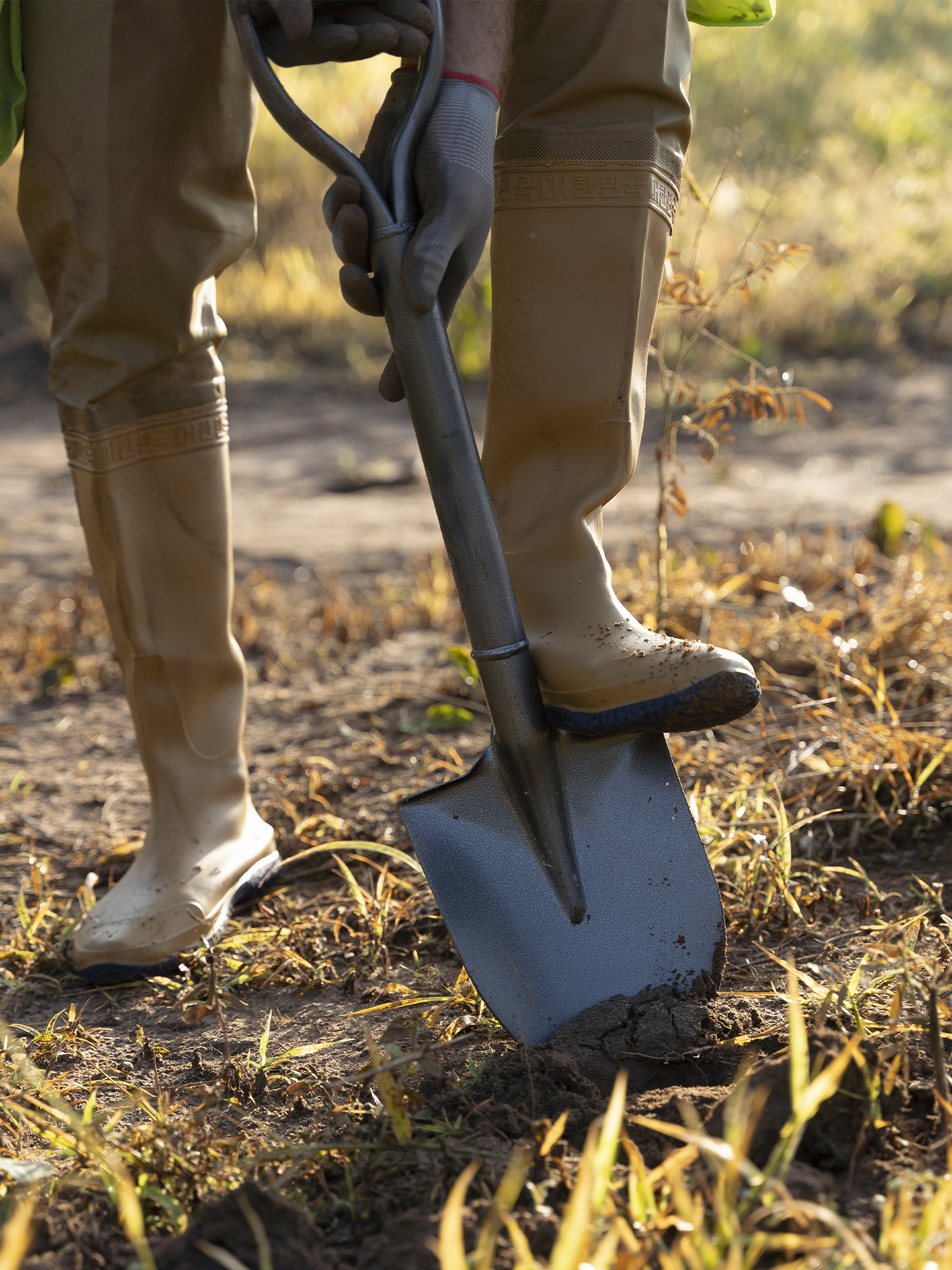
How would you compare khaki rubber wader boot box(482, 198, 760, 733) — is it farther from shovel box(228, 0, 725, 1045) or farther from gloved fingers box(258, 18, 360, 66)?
gloved fingers box(258, 18, 360, 66)

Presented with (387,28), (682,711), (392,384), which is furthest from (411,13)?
(682,711)

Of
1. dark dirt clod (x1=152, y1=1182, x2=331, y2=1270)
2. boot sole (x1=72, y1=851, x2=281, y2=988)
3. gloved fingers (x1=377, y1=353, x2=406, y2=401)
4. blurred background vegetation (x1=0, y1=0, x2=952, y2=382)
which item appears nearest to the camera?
dark dirt clod (x1=152, y1=1182, x2=331, y2=1270)

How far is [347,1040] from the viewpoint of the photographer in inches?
56.9

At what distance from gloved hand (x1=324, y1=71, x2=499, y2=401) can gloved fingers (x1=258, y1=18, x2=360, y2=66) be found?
10 cm

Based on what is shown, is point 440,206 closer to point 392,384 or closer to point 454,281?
point 454,281

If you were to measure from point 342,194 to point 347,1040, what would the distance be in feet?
3.55

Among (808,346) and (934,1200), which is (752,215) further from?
(934,1200)

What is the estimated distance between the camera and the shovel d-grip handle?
1.38m

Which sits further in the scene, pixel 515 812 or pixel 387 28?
pixel 515 812

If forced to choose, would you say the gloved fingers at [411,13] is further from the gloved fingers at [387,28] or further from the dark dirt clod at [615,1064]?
the dark dirt clod at [615,1064]

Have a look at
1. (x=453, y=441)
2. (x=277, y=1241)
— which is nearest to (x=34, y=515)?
(x=453, y=441)

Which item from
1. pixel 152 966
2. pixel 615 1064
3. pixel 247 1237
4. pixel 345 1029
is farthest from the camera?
pixel 152 966

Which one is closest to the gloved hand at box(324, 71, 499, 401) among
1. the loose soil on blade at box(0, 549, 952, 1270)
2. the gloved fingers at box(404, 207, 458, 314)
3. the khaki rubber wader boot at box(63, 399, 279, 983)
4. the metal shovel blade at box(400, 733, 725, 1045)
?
the gloved fingers at box(404, 207, 458, 314)

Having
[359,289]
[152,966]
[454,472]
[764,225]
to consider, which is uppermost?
[764,225]
